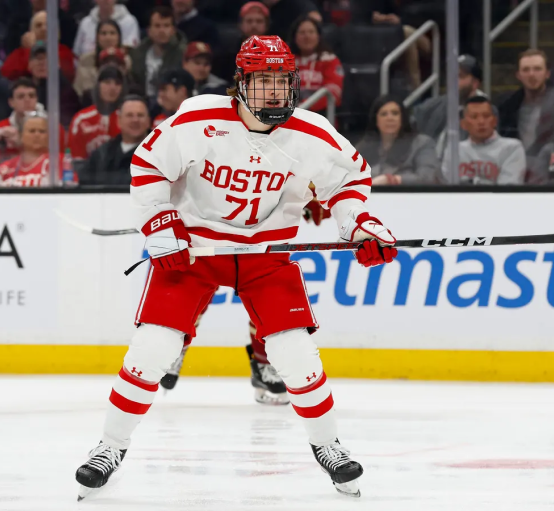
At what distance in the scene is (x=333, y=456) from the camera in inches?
114

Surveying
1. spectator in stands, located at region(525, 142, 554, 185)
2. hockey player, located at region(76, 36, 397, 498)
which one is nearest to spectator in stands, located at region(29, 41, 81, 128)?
spectator in stands, located at region(525, 142, 554, 185)

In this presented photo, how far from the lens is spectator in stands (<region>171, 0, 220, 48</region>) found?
5496mm

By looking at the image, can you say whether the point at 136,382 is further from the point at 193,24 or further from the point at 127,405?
the point at 193,24

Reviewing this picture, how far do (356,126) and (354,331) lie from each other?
908 millimetres

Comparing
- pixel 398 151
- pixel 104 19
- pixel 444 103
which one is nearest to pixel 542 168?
pixel 444 103

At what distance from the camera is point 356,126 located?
5.14 metres

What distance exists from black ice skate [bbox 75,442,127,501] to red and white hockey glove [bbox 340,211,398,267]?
2.59 feet

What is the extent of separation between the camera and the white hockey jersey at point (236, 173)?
9.62 ft

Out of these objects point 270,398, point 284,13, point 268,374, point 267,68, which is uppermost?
point 284,13

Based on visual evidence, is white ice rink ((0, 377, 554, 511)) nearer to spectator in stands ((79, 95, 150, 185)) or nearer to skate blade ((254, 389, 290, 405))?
skate blade ((254, 389, 290, 405))

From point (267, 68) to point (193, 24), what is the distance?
274cm

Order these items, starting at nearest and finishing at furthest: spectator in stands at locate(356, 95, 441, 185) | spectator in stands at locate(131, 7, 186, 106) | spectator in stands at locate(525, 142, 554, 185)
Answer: spectator in stands at locate(525, 142, 554, 185) < spectator in stands at locate(356, 95, 441, 185) < spectator in stands at locate(131, 7, 186, 106)

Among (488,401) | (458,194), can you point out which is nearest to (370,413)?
(488,401)

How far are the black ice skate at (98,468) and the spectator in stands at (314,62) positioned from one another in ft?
8.82
